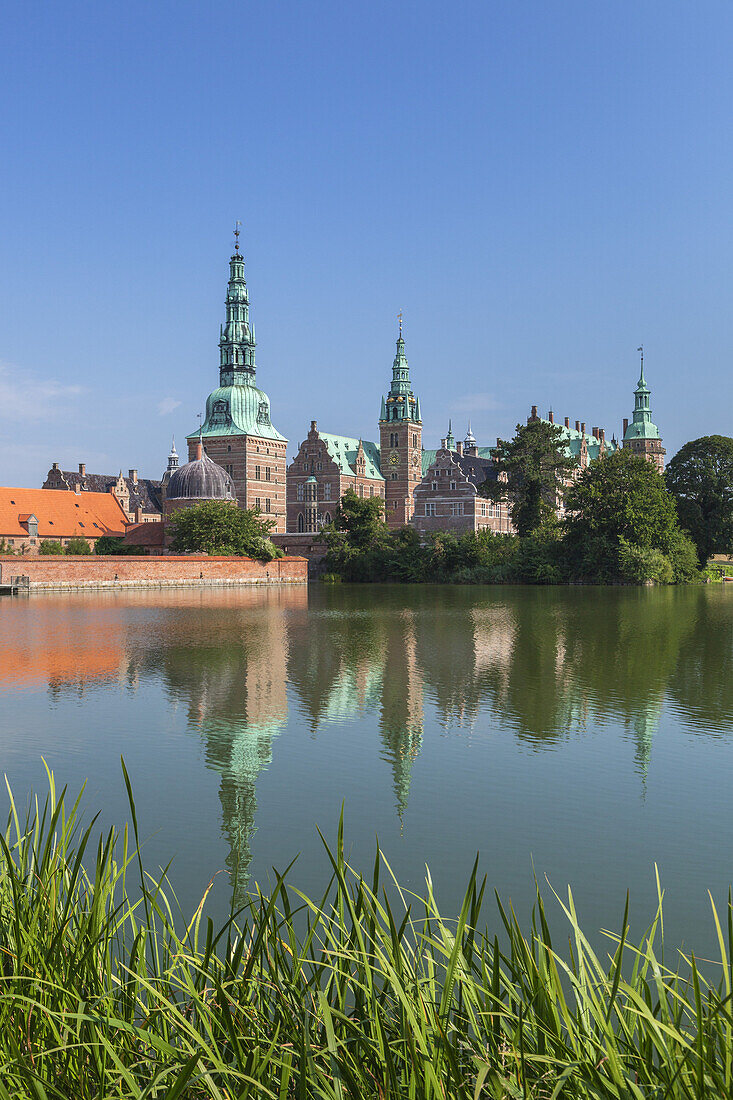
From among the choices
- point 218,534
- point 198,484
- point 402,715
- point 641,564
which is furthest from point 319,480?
point 402,715

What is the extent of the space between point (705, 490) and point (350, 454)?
4024cm

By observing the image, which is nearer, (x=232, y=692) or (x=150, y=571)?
(x=232, y=692)

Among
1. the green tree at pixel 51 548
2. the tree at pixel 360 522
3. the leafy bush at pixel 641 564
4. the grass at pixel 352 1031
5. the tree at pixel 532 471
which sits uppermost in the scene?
the tree at pixel 532 471

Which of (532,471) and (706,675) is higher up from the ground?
(532,471)

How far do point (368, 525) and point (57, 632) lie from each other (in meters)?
36.1

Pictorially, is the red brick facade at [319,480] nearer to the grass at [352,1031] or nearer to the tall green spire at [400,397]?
the tall green spire at [400,397]

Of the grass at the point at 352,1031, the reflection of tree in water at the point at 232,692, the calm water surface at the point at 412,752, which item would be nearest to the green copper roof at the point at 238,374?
the reflection of tree in water at the point at 232,692

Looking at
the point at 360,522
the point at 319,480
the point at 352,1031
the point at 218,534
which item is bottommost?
the point at 352,1031

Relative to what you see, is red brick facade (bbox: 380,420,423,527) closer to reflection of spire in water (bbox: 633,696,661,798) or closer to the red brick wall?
the red brick wall

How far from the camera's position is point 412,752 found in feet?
29.3

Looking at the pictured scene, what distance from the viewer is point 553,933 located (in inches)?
189

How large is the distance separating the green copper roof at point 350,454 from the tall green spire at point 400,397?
12.8ft

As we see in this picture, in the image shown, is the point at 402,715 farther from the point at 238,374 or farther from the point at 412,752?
the point at 238,374

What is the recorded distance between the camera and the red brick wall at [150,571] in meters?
40.2
